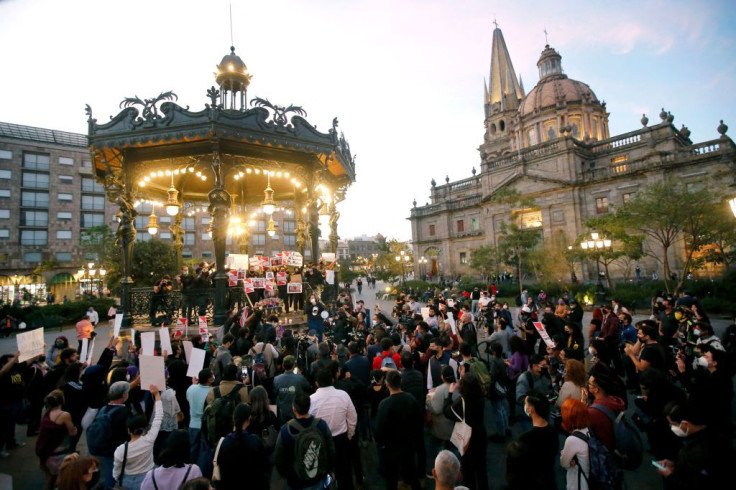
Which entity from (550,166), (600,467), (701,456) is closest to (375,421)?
(600,467)

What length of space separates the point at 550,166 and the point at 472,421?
42.7m

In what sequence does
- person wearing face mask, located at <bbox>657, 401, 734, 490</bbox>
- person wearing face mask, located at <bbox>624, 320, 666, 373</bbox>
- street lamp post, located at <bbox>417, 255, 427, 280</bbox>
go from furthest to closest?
street lamp post, located at <bbox>417, 255, 427, 280</bbox> < person wearing face mask, located at <bbox>624, 320, 666, 373</bbox> < person wearing face mask, located at <bbox>657, 401, 734, 490</bbox>

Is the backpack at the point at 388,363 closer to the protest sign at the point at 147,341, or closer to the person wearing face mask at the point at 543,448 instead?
the person wearing face mask at the point at 543,448

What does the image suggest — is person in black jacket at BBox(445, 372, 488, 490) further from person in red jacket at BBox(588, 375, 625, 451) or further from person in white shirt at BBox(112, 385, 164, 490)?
person in white shirt at BBox(112, 385, 164, 490)

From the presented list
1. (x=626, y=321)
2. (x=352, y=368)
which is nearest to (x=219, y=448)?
(x=352, y=368)

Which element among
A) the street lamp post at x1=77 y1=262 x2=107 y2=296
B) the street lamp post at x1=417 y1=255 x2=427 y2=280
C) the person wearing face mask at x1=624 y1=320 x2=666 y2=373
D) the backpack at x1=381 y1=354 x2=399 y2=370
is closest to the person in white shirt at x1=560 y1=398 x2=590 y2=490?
the person wearing face mask at x1=624 y1=320 x2=666 y2=373

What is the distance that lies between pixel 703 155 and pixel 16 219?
3046 inches

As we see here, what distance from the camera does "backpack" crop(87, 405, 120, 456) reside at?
3873 mm

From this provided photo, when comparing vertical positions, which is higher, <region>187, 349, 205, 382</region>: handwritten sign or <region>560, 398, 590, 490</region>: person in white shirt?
<region>187, 349, 205, 382</region>: handwritten sign

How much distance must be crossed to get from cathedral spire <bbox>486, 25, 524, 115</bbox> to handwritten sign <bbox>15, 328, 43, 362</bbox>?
6920 cm

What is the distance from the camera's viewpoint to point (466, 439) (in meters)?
3.93

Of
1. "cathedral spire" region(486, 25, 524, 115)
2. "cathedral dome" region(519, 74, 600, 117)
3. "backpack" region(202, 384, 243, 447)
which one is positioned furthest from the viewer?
"cathedral spire" region(486, 25, 524, 115)

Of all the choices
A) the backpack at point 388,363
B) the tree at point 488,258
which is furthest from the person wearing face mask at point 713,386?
the tree at point 488,258

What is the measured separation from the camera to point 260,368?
18.9 ft
